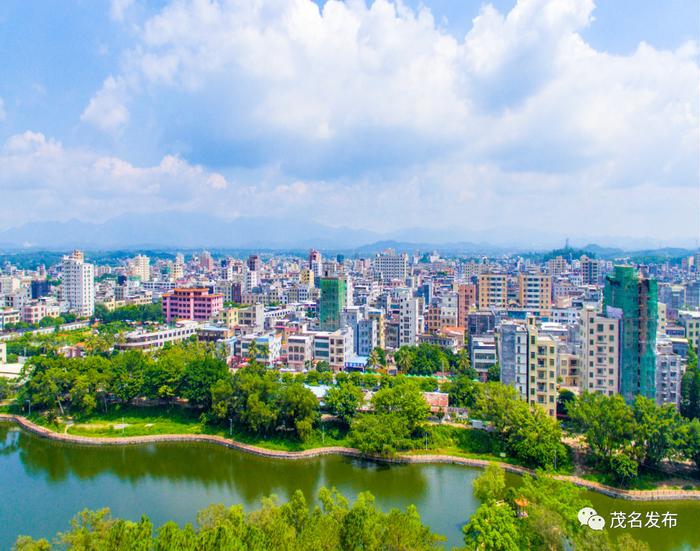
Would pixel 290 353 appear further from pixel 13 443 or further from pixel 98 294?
pixel 98 294

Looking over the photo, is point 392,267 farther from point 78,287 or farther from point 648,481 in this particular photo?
point 648,481

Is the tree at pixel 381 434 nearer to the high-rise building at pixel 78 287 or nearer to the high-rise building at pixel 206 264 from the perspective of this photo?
the high-rise building at pixel 78 287

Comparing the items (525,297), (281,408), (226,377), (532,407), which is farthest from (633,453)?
(525,297)

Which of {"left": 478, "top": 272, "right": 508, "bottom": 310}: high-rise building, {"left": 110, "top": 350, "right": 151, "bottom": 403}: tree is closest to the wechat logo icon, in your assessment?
{"left": 110, "top": 350, "right": 151, "bottom": 403}: tree

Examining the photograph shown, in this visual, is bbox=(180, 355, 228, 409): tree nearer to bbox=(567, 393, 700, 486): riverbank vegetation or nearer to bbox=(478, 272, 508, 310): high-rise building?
bbox=(567, 393, 700, 486): riverbank vegetation

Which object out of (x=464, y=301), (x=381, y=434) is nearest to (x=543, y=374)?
(x=381, y=434)

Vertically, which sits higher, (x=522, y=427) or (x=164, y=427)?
(x=522, y=427)
